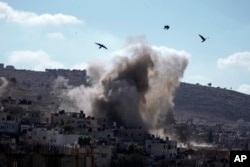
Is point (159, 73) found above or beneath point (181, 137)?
above

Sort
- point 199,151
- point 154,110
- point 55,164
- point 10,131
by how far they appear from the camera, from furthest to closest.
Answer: point 154,110 → point 199,151 → point 10,131 → point 55,164

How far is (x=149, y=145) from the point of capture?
252 ft

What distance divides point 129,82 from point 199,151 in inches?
641

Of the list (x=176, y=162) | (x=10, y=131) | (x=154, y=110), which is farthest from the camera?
(x=154, y=110)

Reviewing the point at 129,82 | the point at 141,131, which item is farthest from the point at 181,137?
the point at 141,131

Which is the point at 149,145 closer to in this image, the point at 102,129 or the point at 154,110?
the point at 102,129

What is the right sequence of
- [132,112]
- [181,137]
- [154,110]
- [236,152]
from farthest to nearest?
[181,137], [154,110], [132,112], [236,152]

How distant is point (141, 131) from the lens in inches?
3346

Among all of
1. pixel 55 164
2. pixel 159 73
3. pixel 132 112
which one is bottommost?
pixel 55 164

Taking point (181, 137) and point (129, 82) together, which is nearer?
point (129, 82)

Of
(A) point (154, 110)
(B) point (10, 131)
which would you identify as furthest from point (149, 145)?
(A) point (154, 110)

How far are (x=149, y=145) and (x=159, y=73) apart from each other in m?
26.1

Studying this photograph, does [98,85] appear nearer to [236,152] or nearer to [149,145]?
[149,145]

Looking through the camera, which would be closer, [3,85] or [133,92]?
[133,92]
